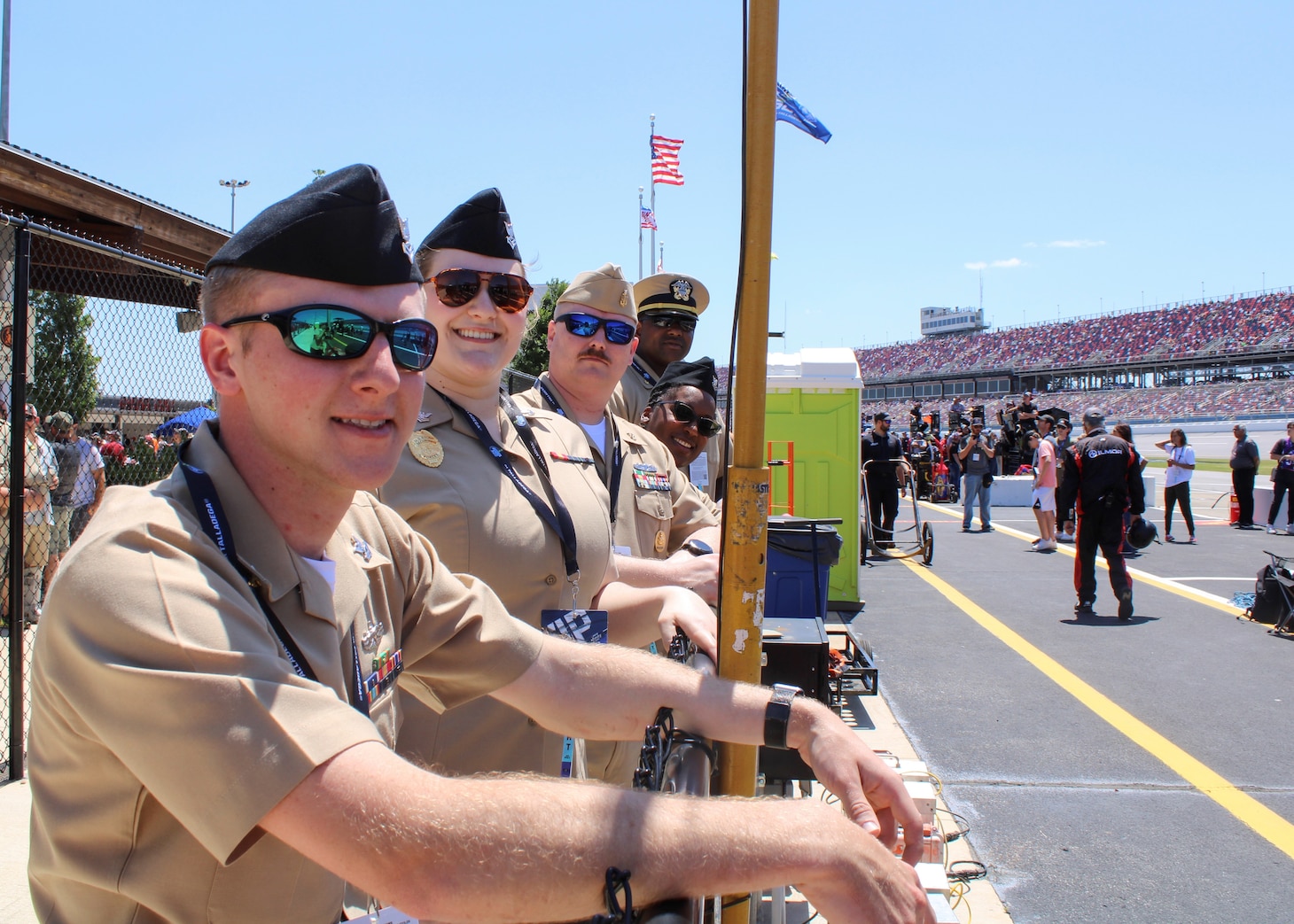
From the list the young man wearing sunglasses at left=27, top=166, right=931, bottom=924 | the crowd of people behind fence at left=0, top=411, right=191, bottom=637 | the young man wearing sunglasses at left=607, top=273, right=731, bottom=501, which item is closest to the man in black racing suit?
the young man wearing sunglasses at left=607, top=273, right=731, bottom=501

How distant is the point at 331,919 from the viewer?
1.16 m

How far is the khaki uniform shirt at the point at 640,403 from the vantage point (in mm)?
4336

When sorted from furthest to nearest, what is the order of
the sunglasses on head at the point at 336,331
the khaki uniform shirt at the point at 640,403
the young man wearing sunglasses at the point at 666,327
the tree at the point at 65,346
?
the tree at the point at 65,346
the young man wearing sunglasses at the point at 666,327
the khaki uniform shirt at the point at 640,403
the sunglasses on head at the point at 336,331

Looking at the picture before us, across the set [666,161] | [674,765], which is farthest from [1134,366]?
[674,765]

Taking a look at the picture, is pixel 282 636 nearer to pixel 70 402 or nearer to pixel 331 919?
pixel 331 919

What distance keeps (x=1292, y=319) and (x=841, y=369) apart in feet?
204

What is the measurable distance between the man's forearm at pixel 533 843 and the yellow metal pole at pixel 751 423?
0.60m

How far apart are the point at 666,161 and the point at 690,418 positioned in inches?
835

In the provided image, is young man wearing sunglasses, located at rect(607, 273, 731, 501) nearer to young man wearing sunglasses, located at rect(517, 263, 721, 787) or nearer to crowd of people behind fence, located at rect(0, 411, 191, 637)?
young man wearing sunglasses, located at rect(517, 263, 721, 787)

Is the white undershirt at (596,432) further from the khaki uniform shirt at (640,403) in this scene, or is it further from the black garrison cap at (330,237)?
the black garrison cap at (330,237)

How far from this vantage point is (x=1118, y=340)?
2564 inches

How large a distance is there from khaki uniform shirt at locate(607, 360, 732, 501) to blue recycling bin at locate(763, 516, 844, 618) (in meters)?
0.63

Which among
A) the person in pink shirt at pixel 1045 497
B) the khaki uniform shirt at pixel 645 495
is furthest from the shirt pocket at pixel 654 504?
the person in pink shirt at pixel 1045 497

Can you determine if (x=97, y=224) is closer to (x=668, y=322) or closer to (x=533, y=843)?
(x=668, y=322)
